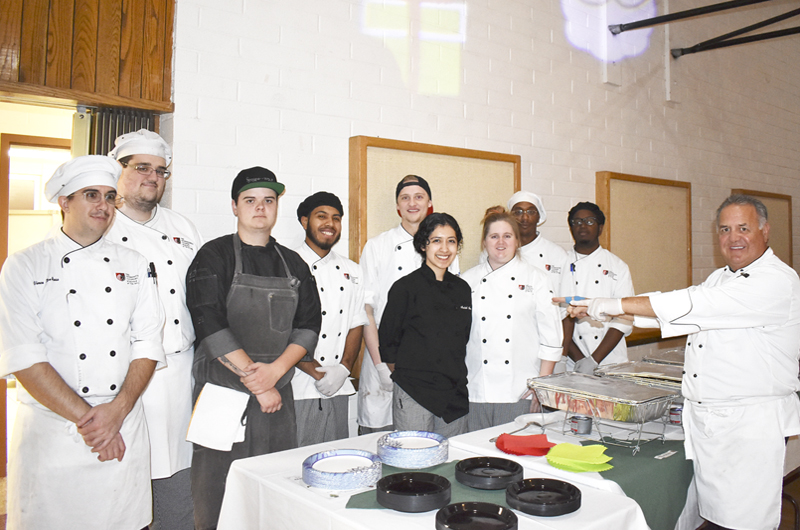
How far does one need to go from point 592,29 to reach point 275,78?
10.3 feet

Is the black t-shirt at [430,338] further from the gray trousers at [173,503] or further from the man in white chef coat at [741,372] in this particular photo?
the gray trousers at [173,503]

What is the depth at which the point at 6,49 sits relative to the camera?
254 cm

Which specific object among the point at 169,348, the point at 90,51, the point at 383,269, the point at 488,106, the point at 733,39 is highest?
the point at 733,39

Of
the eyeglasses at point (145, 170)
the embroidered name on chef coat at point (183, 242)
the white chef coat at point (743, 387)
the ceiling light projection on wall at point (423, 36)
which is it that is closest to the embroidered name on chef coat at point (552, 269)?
the ceiling light projection on wall at point (423, 36)

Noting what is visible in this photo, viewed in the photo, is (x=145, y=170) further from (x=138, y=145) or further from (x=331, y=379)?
(x=331, y=379)

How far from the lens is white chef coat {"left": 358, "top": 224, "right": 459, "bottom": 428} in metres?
3.29

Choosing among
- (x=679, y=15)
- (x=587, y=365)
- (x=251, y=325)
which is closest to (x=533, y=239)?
(x=587, y=365)

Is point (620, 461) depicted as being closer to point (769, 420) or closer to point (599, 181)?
point (769, 420)

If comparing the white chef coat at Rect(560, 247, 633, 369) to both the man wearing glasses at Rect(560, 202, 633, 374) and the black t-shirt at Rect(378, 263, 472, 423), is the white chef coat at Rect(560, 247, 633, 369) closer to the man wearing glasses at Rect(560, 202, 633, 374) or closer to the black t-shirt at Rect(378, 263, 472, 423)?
the man wearing glasses at Rect(560, 202, 633, 374)

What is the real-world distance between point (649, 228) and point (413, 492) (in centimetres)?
458

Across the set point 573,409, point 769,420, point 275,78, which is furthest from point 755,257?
point 275,78

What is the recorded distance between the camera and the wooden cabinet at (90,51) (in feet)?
8.45

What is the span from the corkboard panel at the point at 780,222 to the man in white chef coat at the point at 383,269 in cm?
500

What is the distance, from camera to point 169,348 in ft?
8.24
